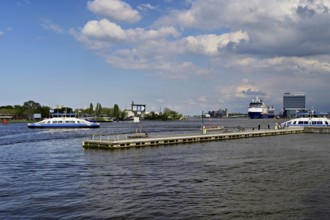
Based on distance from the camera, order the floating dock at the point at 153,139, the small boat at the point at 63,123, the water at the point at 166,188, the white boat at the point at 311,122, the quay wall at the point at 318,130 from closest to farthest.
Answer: the water at the point at 166,188, the floating dock at the point at 153,139, the quay wall at the point at 318,130, the white boat at the point at 311,122, the small boat at the point at 63,123

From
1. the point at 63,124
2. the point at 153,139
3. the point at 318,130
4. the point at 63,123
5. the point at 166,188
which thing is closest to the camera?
the point at 166,188

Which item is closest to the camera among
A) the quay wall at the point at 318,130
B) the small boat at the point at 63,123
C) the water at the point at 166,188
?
the water at the point at 166,188

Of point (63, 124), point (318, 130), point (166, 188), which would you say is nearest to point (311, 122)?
point (318, 130)

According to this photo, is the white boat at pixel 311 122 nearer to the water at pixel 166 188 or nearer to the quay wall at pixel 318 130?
the quay wall at pixel 318 130

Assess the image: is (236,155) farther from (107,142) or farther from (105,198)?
(105,198)

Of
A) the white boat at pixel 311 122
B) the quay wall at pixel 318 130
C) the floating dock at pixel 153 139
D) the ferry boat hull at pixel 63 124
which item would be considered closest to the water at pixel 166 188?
the floating dock at pixel 153 139

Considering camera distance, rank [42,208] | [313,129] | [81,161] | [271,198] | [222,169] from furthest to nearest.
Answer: [313,129], [81,161], [222,169], [271,198], [42,208]

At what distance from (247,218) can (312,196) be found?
27.6 ft

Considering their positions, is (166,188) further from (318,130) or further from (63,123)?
(63,123)

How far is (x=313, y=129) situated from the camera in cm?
12925

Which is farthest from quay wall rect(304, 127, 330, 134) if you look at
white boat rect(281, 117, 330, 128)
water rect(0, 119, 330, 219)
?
water rect(0, 119, 330, 219)

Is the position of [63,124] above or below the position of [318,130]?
above

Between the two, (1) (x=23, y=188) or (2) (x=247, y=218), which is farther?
(1) (x=23, y=188)

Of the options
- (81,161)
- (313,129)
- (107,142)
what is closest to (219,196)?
(81,161)
